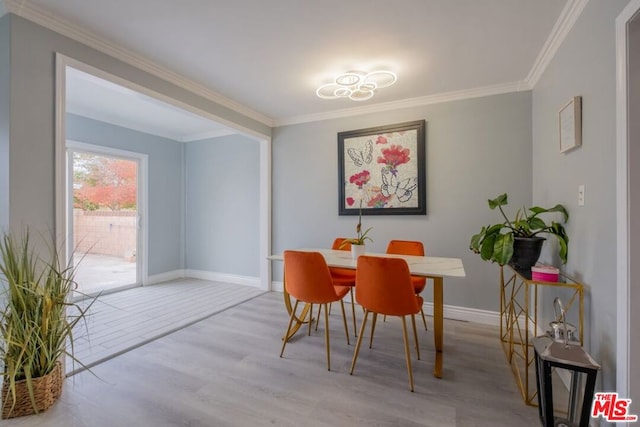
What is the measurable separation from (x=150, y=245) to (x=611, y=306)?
511 cm

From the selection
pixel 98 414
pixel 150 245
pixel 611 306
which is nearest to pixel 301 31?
pixel 611 306

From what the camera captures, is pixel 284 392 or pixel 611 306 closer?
pixel 611 306

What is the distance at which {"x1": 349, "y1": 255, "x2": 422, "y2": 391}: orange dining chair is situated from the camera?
5.90 feet

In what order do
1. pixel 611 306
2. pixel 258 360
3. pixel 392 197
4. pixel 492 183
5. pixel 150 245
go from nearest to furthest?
pixel 611 306 < pixel 258 360 < pixel 492 183 < pixel 392 197 < pixel 150 245

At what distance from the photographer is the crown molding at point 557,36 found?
5.80ft

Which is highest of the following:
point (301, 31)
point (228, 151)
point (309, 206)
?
point (301, 31)

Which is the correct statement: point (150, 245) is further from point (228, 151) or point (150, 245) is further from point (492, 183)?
point (492, 183)

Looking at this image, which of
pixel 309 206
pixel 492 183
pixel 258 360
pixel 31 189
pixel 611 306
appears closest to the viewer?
pixel 611 306

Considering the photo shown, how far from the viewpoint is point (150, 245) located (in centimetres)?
450

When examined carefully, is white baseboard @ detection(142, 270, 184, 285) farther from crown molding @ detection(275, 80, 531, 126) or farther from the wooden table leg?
the wooden table leg

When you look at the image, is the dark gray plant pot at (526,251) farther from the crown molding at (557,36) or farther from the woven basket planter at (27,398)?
the woven basket planter at (27,398)

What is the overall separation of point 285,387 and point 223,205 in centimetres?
334

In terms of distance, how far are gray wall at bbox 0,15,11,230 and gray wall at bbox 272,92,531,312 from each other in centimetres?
278

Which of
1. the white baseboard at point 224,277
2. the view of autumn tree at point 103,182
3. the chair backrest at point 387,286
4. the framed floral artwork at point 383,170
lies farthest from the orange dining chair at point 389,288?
the view of autumn tree at point 103,182
